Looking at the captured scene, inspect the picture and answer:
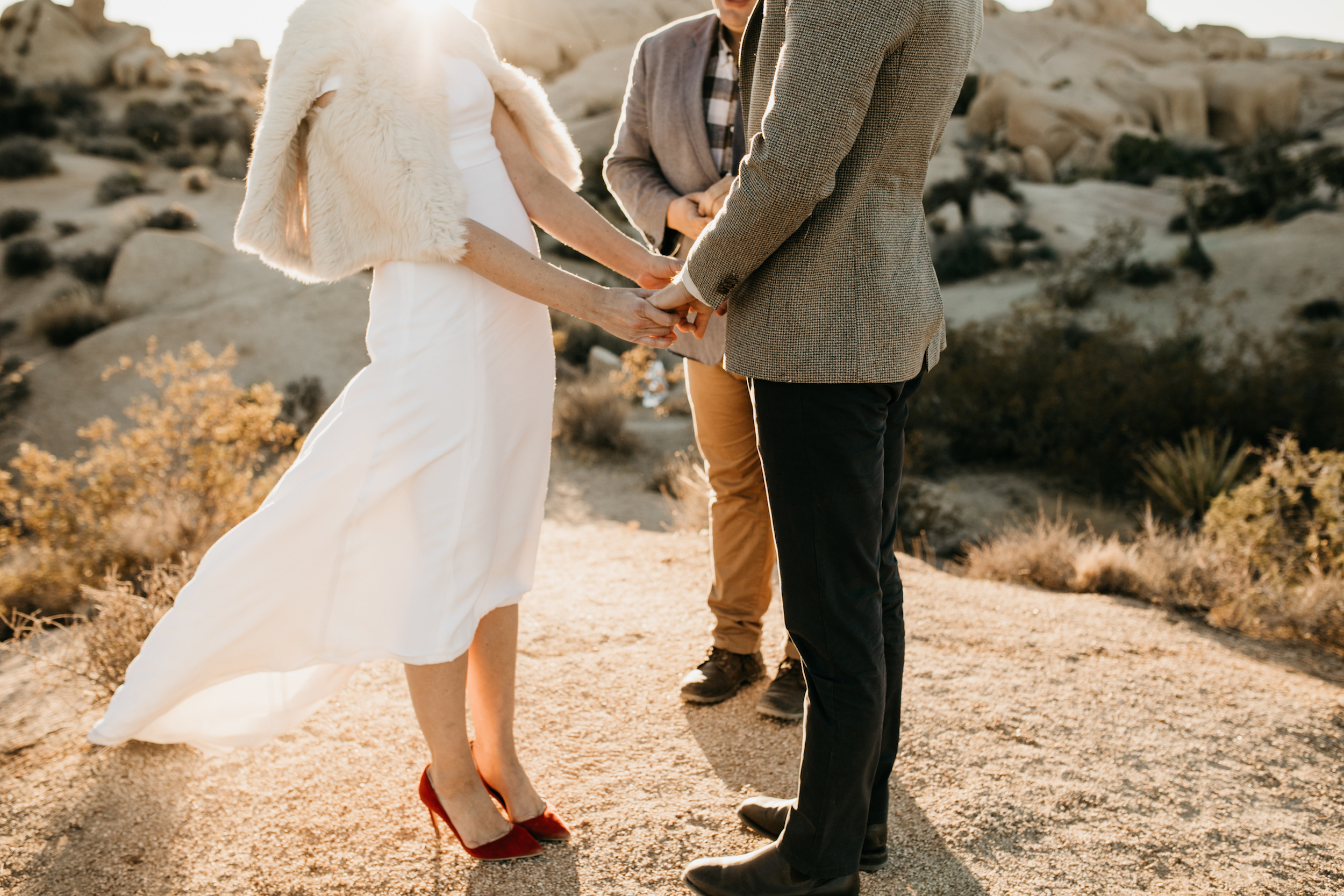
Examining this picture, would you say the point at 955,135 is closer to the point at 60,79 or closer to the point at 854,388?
the point at 60,79

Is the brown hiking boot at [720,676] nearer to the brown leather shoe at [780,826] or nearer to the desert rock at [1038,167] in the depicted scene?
the brown leather shoe at [780,826]

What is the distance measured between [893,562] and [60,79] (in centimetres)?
3062

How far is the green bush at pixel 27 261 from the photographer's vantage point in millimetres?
12688

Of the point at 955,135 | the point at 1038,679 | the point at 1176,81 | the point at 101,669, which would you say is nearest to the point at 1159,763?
the point at 1038,679

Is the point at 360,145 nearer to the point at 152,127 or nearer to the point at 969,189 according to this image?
the point at 969,189

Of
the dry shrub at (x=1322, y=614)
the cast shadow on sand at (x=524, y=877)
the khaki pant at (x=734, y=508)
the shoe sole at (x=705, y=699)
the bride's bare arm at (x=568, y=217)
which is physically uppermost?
the bride's bare arm at (x=568, y=217)

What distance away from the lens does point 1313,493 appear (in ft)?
13.5

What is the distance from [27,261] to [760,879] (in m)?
15.6

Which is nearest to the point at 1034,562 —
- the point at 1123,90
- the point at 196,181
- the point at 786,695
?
the point at 786,695

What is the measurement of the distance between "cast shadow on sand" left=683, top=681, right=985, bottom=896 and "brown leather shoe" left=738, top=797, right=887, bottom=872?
42 mm

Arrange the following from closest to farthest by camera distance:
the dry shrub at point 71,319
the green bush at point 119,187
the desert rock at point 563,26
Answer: the dry shrub at point 71,319 → the green bush at point 119,187 → the desert rock at point 563,26

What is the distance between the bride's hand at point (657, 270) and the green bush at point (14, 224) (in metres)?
16.8

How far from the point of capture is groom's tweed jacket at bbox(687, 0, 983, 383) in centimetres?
124

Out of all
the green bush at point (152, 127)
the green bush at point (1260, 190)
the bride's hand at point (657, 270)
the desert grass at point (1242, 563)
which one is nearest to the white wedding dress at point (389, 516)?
the bride's hand at point (657, 270)
